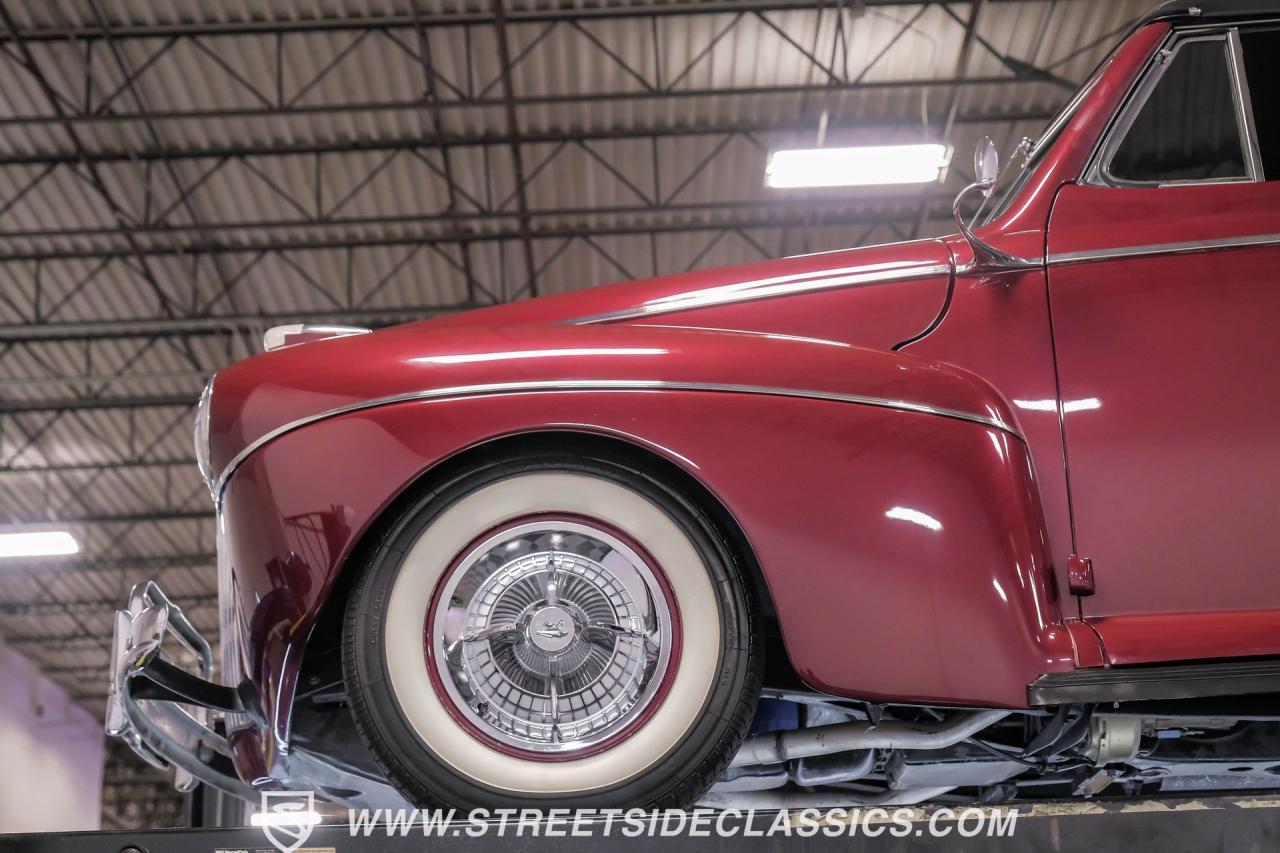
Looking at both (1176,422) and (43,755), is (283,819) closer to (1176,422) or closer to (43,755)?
(1176,422)

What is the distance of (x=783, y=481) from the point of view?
8.00ft

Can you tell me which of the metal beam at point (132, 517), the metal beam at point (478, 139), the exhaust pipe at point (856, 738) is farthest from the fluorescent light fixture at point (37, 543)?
the exhaust pipe at point (856, 738)

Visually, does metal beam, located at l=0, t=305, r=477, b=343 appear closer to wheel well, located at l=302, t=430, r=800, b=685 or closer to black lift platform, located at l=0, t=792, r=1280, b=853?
wheel well, located at l=302, t=430, r=800, b=685

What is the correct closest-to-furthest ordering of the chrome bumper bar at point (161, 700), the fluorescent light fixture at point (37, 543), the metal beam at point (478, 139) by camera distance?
the chrome bumper bar at point (161, 700) < the metal beam at point (478, 139) < the fluorescent light fixture at point (37, 543)

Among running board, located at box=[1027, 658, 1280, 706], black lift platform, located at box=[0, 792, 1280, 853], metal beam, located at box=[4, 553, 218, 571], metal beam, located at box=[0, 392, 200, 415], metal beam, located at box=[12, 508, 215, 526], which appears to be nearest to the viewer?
black lift platform, located at box=[0, 792, 1280, 853]

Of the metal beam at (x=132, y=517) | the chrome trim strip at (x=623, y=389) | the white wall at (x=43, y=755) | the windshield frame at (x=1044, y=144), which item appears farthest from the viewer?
the white wall at (x=43, y=755)

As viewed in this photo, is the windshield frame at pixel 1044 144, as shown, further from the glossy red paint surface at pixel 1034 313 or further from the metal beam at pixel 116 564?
the metal beam at pixel 116 564

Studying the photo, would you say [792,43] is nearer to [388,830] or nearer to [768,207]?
[768,207]

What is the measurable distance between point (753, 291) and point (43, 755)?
2825cm

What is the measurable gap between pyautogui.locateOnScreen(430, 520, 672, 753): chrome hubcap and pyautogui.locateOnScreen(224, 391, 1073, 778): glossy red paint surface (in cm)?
24

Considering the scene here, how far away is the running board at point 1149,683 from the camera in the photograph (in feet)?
7.56

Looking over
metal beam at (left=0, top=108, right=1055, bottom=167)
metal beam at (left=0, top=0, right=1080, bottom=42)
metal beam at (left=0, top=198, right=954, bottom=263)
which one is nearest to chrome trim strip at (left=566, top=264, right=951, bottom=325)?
metal beam at (left=0, top=0, right=1080, bottom=42)

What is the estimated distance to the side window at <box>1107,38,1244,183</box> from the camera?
2.82 m

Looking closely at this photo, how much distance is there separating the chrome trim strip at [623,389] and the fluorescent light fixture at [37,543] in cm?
1678
